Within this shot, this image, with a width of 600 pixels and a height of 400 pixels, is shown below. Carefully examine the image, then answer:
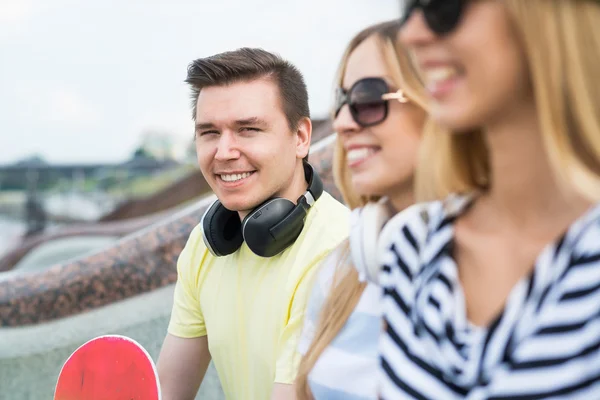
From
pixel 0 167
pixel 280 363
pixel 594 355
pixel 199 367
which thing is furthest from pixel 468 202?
pixel 0 167

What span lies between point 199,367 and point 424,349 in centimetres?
122

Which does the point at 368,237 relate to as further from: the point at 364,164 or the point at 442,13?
the point at 442,13

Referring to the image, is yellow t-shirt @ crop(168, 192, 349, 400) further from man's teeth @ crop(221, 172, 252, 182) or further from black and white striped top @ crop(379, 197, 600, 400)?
black and white striped top @ crop(379, 197, 600, 400)

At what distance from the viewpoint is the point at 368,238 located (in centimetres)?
104

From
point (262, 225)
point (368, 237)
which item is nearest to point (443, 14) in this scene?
point (368, 237)

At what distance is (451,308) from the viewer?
2.77ft

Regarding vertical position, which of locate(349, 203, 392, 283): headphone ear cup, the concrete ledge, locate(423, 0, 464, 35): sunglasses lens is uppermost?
locate(423, 0, 464, 35): sunglasses lens

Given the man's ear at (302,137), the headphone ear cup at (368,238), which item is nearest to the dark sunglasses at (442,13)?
the headphone ear cup at (368,238)

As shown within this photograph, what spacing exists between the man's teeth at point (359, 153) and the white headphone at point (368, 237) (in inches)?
3.4

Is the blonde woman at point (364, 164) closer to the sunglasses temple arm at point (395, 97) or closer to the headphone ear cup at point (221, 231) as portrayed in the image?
the sunglasses temple arm at point (395, 97)

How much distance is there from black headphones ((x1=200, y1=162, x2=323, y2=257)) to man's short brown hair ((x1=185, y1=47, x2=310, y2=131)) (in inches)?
8.0

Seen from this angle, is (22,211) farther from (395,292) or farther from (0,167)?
(395,292)

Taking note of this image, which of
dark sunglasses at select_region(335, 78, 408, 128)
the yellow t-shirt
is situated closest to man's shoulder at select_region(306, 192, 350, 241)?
the yellow t-shirt

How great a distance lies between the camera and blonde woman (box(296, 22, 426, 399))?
1.04m
